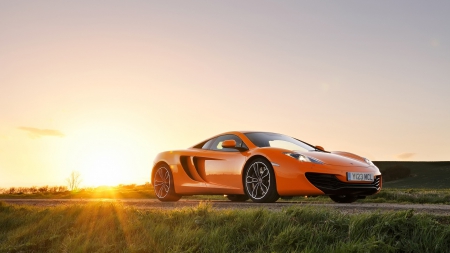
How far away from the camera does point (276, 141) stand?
10.4m

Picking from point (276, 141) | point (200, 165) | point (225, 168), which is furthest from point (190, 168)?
point (276, 141)

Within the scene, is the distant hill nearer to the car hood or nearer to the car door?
the car hood

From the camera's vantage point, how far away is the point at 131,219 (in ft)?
24.5

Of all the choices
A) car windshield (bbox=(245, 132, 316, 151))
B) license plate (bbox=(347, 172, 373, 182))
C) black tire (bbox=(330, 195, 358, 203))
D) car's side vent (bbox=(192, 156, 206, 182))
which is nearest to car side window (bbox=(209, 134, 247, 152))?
Result: car windshield (bbox=(245, 132, 316, 151))

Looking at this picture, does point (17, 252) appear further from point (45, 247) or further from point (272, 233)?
point (272, 233)

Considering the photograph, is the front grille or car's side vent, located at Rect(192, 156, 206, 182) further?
car's side vent, located at Rect(192, 156, 206, 182)

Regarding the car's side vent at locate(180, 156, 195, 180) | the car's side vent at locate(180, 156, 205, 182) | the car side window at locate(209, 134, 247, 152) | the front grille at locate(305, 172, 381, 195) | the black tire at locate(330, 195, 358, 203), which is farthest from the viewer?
the car's side vent at locate(180, 156, 195, 180)

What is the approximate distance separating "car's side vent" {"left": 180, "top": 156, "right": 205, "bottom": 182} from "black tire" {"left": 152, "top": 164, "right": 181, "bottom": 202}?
556 mm

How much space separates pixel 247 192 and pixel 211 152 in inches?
58.1

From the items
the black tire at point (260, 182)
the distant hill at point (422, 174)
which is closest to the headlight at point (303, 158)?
the black tire at point (260, 182)

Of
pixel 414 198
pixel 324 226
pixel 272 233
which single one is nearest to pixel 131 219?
pixel 272 233

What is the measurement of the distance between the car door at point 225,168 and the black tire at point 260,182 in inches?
7.9

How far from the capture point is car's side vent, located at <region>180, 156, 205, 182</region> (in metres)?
10.9

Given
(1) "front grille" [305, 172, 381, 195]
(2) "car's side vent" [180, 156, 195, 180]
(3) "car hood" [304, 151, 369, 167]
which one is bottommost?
(1) "front grille" [305, 172, 381, 195]
